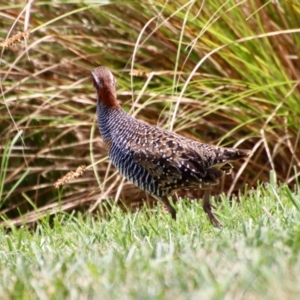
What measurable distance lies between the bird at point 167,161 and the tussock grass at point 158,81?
4.42 ft

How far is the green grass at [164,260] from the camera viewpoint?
327 centimetres

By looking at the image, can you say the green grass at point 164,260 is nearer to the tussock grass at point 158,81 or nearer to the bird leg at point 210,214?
the bird leg at point 210,214

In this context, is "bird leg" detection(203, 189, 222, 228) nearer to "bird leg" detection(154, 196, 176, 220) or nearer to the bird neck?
"bird leg" detection(154, 196, 176, 220)

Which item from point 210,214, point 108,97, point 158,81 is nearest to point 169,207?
point 210,214

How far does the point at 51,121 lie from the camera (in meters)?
7.86

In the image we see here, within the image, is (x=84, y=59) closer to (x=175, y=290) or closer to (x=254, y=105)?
(x=254, y=105)

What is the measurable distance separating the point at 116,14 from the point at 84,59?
18.0 inches

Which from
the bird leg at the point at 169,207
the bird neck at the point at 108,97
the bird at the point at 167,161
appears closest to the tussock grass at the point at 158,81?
the bird neck at the point at 108,97

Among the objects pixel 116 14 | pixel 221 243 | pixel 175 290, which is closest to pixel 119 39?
pixel 116 14

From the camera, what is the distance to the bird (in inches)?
203

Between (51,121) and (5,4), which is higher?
(5,4)

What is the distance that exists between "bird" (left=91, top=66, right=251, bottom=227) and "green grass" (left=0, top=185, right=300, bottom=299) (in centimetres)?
23

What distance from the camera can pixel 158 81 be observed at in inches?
298

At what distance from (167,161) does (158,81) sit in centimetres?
245
